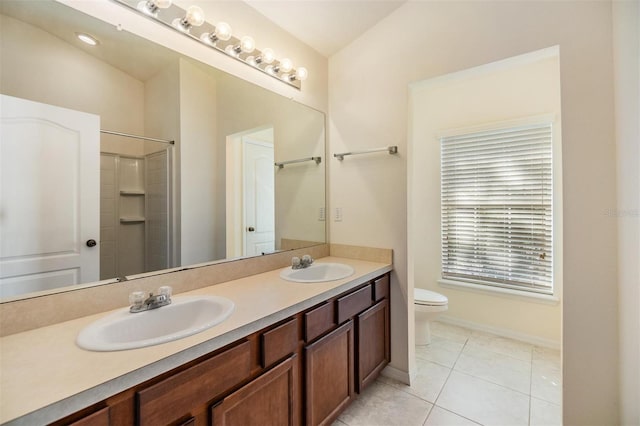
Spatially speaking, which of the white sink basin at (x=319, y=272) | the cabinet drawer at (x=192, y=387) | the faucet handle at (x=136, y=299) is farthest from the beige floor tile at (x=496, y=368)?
the faucet handle at (x=136, y=299)

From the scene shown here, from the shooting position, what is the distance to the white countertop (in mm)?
591

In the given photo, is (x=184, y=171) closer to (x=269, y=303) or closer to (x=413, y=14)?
(x=269, y=303)

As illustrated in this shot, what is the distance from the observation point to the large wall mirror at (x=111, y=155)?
3.16 ft

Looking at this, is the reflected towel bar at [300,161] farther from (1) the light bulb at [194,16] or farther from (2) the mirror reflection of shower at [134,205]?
(1) the light bulb at [194,16]

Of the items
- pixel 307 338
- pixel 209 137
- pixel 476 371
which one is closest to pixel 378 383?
pixel 476 371

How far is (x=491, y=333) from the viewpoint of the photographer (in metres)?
2.62

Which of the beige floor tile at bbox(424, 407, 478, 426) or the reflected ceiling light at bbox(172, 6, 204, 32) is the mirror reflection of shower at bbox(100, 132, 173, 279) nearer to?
the reflected ceiling light at bbox(172, 6, 204, 32)

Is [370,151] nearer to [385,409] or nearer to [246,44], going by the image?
[246,44]

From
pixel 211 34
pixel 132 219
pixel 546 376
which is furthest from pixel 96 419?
pixel 546 376

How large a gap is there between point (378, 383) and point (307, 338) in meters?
1.02

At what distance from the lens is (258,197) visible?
1.87 m

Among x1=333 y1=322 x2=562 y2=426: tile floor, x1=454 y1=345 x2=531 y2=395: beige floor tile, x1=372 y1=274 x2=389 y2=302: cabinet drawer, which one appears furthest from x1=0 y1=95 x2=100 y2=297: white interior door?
x1=454 y1=345 x2=531 y2=395: beige floor tile

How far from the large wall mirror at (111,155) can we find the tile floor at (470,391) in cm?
124

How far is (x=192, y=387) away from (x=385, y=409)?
1.34 metres
